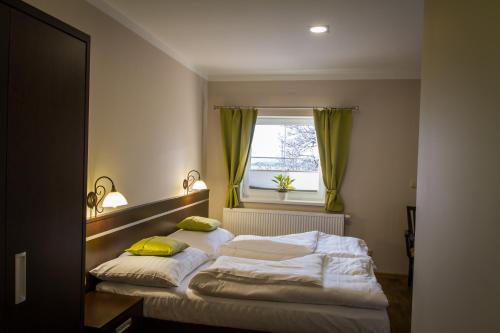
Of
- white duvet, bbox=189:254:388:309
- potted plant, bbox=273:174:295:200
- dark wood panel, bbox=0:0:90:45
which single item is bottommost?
white duvet, bbox=189:254:388:309

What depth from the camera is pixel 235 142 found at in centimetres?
511

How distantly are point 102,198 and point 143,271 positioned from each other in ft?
2.06

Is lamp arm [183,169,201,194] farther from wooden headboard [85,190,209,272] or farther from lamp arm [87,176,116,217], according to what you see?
lamp arm [87,176,116,217]

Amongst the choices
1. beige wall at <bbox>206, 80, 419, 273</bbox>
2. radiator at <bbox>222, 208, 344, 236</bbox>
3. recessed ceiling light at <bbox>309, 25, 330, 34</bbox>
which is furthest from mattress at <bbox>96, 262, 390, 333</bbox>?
beige wall at <bbox>206, 80, 419, 273</bbox>

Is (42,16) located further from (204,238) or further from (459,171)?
(204,238)

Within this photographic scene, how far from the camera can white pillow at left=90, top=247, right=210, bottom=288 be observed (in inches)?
110

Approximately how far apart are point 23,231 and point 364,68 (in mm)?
4172

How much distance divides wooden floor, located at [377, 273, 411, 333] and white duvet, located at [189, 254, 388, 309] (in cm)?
83

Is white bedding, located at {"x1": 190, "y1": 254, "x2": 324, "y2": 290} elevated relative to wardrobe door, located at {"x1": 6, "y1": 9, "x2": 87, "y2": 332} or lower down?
lower down

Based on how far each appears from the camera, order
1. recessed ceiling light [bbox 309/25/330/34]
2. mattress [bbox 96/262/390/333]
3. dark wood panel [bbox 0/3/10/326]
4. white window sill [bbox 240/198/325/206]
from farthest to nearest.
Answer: white window sill [bbox 240/198/325/206] → recessed ceiling light [bbox 309/25/330/34] → mattress [bbox 96/262/390/333] → dark wood panel [bbox 0/3/10/326]

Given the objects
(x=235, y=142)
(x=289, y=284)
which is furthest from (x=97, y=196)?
(x=235, y=142)

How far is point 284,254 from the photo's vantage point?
335 cm

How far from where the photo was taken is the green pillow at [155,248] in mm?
3068

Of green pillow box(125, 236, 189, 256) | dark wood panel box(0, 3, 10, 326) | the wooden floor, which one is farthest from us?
the wooden floor
